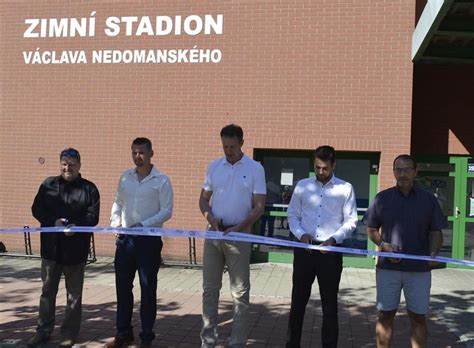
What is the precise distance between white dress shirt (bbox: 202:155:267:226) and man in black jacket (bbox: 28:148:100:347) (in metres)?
1.25

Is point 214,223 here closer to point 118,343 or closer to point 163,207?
point 163,207

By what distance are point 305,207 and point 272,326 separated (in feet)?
5.92

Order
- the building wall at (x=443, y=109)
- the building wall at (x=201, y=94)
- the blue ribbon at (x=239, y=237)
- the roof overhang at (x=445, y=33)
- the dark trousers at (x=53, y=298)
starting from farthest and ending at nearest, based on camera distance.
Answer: the building wall at (x=443, y=109) < the building wall at (x=201, y=94) < the roof overhang at (x=445, y=33) < the dark trousers at (x=53, y=298) < the blue ribbon at (x=239, y=237)

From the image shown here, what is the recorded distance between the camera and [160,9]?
367 inches

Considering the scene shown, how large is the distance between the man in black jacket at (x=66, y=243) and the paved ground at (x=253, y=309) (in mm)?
254

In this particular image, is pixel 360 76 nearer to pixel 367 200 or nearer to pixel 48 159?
pixel 367 200

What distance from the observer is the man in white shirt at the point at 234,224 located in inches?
168

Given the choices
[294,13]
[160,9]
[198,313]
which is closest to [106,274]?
[198,313]

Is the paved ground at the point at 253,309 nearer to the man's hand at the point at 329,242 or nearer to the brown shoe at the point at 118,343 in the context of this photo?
the brown shoe at the point at 118,343

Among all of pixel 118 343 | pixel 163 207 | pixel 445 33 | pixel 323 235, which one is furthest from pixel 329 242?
pixel 445 33

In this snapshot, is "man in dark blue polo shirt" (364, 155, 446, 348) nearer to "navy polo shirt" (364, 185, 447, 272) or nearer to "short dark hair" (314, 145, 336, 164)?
"navy polo shirt" (364, 185, 447, 272)

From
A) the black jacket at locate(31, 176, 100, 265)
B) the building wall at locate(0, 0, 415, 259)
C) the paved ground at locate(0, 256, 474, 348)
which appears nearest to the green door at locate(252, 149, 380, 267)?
the building wall at locate(0, 0, 415, 259)

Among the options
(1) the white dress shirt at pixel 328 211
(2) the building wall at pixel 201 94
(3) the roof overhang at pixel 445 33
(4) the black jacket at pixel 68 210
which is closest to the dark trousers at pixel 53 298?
(4) the black jacket at pixel 68 210

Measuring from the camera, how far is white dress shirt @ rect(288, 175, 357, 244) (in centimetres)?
425
